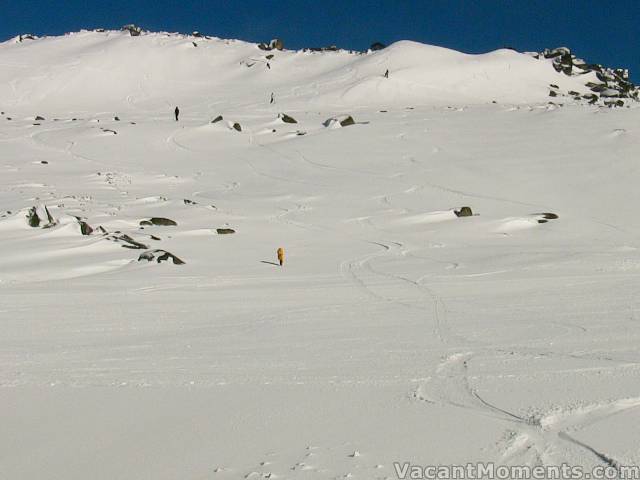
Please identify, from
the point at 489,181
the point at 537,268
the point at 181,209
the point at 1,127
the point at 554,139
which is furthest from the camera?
the point at 1,127

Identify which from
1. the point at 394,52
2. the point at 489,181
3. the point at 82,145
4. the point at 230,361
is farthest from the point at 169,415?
the point at 394,52

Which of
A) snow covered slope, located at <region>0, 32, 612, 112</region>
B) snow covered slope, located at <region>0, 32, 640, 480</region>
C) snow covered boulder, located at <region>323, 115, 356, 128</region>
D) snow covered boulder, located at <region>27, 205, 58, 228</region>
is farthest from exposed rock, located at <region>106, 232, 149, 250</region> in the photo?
snow covered slope, located at <region>0, 32, 612, 112</region>

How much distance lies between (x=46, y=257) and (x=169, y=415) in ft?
28.0

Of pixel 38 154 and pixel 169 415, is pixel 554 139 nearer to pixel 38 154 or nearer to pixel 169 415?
pixel 38 154

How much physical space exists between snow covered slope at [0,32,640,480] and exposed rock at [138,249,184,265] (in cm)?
4

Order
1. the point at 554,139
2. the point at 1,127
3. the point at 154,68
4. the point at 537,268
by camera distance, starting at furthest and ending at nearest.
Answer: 1. the point at 154,68
2. the point at 1,127
3. the point at 554,139
4. the point at 537,268

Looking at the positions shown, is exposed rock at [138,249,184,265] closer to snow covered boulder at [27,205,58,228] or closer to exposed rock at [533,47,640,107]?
snow covered boulder at [27,205,58,228]

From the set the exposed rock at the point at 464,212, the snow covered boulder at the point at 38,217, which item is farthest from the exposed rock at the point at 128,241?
the exposed rock at the point at 464,212

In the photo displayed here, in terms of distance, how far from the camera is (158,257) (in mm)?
12172

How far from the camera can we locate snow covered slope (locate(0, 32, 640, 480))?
13.9 ft

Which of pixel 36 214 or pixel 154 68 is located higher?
pixel 154 68

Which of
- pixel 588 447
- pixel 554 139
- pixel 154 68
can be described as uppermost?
pixel 154 68

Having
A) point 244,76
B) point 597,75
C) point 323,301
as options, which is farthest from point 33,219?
point 597,75

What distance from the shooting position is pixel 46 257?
1217cm
